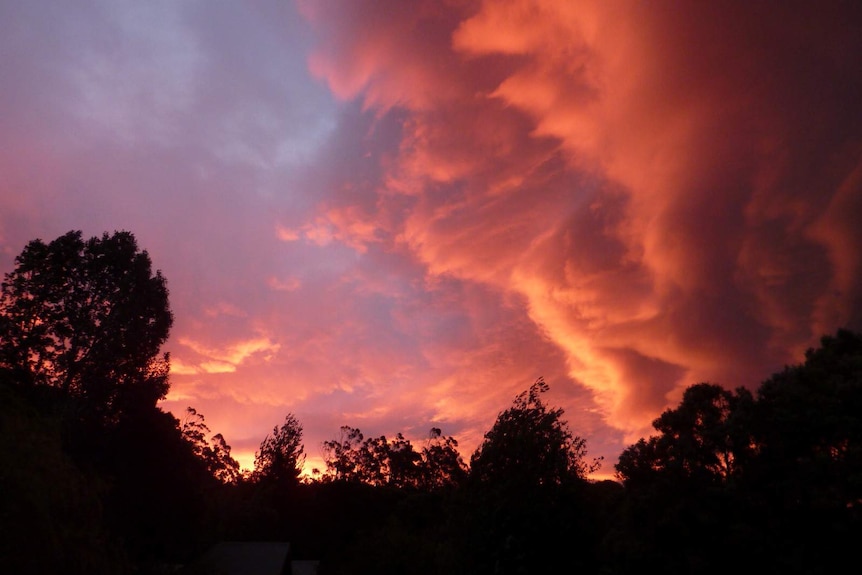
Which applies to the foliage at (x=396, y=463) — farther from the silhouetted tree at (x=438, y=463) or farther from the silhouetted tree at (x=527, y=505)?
the silhouetted tree at (x=527, y=505)

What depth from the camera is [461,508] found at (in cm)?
2225

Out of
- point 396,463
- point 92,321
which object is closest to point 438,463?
point 396,463

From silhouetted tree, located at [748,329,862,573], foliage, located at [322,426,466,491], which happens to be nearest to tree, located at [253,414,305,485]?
foliage, located at [322,426,466,491]

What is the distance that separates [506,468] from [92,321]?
37524 millimetres

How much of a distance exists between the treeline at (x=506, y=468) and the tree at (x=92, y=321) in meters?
0.11

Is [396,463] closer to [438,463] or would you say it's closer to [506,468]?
[438,463]

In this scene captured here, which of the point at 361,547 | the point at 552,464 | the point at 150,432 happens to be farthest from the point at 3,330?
the point at 552,464

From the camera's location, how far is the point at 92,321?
44.0m

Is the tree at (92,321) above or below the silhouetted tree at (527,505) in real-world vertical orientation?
above

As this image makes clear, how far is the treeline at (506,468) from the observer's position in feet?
67.8

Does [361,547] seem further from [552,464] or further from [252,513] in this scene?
[552,464]

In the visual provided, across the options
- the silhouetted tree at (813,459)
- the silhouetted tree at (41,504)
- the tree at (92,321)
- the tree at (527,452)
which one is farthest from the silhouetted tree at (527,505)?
the tree at (92,321)

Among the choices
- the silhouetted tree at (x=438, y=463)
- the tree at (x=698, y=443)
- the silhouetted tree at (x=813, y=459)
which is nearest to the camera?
the silhouetted tree at (x=813, y=459)

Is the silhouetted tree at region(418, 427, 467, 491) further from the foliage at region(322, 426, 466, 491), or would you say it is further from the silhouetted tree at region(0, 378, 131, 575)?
the silhouetted tree at region(0, 378, 131, 575)
